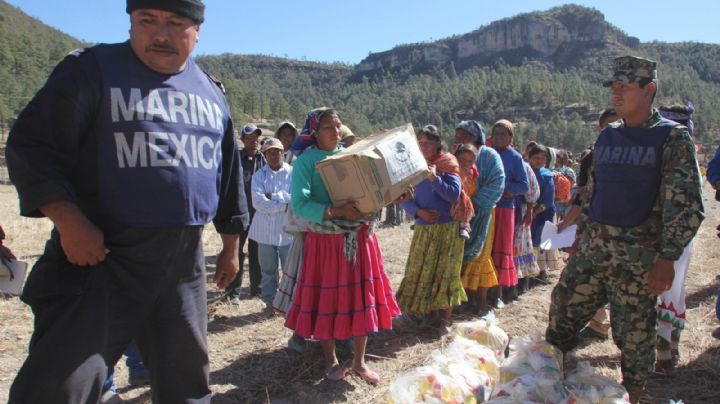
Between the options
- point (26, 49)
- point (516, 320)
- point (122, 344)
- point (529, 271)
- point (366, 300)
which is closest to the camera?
point (122, 344)

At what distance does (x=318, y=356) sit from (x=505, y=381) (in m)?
1.45

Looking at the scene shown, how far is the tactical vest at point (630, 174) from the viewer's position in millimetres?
2490

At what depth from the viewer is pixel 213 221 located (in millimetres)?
2090

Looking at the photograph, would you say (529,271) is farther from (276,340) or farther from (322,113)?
(322,113)

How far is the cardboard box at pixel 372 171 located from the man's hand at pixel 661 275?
1.36 m

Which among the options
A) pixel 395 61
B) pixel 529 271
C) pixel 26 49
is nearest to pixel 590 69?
pixel 395 61

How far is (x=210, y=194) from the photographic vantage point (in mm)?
1811

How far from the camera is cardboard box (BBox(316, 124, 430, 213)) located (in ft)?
8.82

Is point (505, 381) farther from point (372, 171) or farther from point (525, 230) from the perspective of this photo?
point (525, 230)

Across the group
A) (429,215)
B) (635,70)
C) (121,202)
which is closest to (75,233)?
(121,202)

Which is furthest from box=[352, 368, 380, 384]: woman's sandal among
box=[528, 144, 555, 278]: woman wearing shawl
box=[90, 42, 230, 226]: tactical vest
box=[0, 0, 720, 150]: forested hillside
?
box=[0, 0, 720, 150]: forested hillside

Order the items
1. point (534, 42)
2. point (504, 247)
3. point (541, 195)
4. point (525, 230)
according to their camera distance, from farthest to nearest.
A: point (534, 42) < point (541, 195) < point (525, 230) < point (504, 247)

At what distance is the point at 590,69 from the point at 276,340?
12672 centimetres

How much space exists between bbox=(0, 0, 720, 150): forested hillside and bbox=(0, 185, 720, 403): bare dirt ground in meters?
41.1
